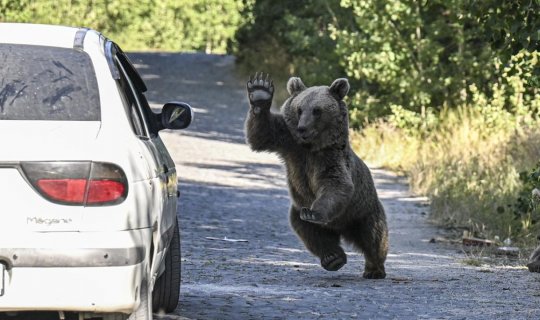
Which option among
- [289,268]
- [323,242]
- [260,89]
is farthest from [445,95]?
[260,89]

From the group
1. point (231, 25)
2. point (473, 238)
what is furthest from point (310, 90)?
point (231, 25)

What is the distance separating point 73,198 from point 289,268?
19.3 feet

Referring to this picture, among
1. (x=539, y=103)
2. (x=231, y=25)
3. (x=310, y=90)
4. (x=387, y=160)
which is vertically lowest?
(x=231, y=25)

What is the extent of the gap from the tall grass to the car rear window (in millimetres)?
6770

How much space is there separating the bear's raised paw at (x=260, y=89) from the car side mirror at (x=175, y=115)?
202 cm

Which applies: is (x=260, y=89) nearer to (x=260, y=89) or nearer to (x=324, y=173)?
(x=260, y=89)

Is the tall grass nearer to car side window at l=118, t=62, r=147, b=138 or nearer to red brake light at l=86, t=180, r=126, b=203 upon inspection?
car side window at l=118, t=62, r=147, b=138

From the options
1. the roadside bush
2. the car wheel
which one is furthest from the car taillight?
the roadside bush

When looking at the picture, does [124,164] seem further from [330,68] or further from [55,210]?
[330,68]

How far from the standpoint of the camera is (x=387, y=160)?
22.3 m

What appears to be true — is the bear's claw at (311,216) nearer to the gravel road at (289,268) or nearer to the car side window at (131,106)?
the gravel road at (289,268)

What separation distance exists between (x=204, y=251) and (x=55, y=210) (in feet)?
22.7

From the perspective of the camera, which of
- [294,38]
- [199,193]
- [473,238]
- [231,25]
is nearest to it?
[473,238]

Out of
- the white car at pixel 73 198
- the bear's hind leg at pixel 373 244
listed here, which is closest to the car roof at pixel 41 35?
the white car at pixel 73 198
